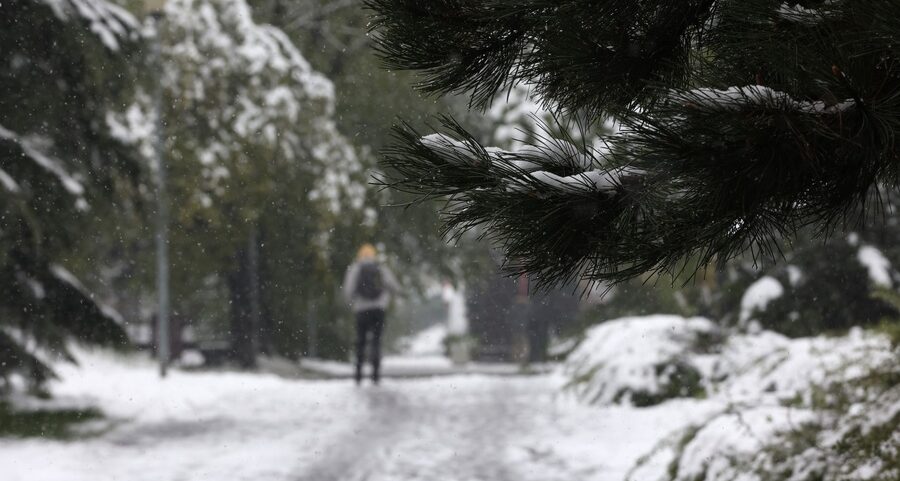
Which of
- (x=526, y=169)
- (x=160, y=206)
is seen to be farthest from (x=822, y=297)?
(x=526, y=169)

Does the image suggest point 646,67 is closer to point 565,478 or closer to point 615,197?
point 615,197

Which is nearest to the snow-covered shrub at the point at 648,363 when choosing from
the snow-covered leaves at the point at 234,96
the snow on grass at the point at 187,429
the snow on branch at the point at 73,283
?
the snow on grass at the point at 187,429

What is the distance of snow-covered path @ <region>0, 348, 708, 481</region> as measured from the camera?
20.1 feet

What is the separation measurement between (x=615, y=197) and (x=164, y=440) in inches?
220

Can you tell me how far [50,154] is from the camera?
27.2 feet

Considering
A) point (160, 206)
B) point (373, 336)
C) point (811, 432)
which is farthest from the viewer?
point (160, 206)

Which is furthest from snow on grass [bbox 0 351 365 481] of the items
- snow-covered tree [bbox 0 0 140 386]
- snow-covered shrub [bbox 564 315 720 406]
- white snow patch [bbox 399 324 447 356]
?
white snow patch [bbox 399 324 447 356]

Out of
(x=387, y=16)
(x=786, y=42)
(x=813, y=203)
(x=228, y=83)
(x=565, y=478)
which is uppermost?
(x=228, y=83)

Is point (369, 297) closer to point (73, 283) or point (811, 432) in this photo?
point (73, 283)

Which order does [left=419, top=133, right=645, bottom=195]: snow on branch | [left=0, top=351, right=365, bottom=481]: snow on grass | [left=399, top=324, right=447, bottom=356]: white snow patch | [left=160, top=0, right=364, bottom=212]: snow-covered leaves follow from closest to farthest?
[left=419, top=133, right=645, bottom=195]: snow on branch < [left=0, top=351, right=365, bottom=481]: snow on grass < [left=160, top=0, right=364, bottom=212]: snow-covered leaves < [left=399, top=324, right=447, bottom=356]: white snow patch

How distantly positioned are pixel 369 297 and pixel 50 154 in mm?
4546

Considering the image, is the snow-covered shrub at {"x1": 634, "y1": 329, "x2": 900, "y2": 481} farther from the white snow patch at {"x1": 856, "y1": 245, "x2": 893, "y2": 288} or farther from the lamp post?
the lamp post

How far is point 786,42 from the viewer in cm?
221

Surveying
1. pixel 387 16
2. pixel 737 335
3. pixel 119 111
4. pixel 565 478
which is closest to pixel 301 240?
pixel 119 111
